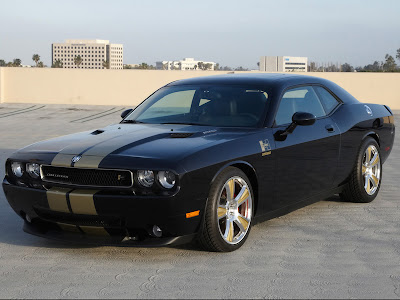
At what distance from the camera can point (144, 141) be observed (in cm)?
557

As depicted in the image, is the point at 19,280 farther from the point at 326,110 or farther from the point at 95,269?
the point at 326,110

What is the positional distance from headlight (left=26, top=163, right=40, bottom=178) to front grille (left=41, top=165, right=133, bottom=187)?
141mm

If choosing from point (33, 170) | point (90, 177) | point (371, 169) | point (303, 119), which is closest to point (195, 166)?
point (90, 177)

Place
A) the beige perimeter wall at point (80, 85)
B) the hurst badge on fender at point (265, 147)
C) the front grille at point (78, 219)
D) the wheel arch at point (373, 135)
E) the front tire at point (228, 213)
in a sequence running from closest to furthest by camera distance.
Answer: the front grille at point (78, 219) < the front tire at point (228, 213) < the hurst badge on fender at point (265, 147) < the wheel arch at point (373, 135) < the beige perimeter wall at point (80, 85)

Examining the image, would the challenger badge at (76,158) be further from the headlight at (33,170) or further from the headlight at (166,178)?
the headlight at (166,178)

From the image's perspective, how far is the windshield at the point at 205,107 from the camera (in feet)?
20.6

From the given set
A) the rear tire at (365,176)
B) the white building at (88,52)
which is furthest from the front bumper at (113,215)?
the white building at (88,52)

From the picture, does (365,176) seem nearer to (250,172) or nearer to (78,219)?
(250,172)

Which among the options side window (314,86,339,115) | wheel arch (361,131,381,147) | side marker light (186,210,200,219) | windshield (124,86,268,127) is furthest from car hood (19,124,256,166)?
wheel arch (361,131,381,147)

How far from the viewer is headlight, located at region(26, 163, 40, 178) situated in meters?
5.52

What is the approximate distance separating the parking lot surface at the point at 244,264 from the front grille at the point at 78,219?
0.94ft

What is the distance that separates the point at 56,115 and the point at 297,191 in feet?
63.4

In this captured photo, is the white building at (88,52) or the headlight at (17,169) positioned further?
the white building at (88,52)

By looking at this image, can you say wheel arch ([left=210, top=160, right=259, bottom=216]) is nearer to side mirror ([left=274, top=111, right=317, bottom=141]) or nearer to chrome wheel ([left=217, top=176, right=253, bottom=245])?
chrome wheel ([left=217, top=176, right=253, bottom=245])
